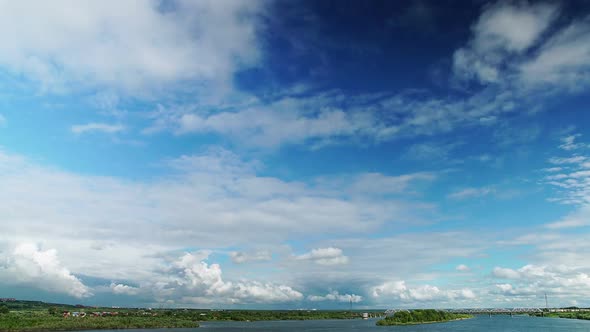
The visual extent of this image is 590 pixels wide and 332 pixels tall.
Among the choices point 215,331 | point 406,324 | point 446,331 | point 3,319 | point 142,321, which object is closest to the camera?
point 3,319

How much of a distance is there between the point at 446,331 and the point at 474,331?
10.6 m

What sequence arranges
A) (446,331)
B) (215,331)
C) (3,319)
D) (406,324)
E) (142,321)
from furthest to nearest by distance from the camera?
(406,324)
(142,321)
(215,331)
(446,331)
(3,319)

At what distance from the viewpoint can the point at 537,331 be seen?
143 metres

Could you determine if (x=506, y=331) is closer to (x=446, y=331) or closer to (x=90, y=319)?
(x=446, y=331)

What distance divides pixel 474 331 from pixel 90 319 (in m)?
143

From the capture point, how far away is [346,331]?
15338 cm

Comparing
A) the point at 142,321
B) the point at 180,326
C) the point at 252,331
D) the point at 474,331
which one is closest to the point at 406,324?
the point at 474,331

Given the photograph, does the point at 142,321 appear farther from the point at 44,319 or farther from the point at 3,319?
the point at 3,319

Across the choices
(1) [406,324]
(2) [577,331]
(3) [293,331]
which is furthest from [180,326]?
(2) [577,331]

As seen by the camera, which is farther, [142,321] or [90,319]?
[142,321]

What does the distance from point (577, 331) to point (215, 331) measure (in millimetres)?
122672

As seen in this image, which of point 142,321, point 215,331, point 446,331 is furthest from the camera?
point 142,321

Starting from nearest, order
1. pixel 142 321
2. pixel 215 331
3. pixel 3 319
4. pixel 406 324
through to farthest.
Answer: pixel 3 319 < pixel 215 331 < pixel 142 321 < pixel 406 324

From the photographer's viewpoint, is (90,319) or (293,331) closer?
(293,331)
